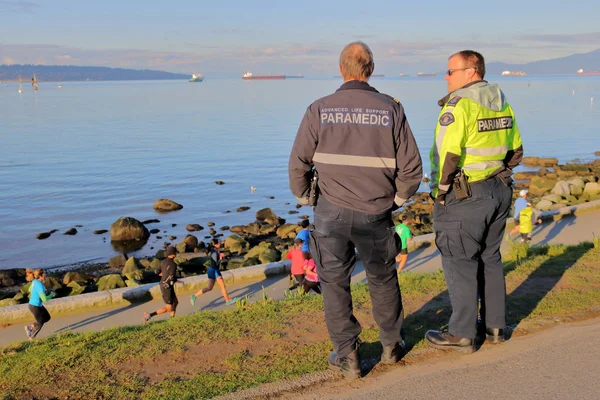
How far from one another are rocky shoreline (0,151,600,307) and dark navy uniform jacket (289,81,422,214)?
9359 millimetres

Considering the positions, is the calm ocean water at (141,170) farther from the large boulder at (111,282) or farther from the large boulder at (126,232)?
the large boulder at (111,282)

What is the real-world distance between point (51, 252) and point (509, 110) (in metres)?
18.1

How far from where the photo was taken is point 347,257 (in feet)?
14.8

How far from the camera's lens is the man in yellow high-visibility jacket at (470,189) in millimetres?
4781

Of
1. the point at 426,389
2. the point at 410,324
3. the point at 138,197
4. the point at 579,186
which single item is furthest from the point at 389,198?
the point at 138,197

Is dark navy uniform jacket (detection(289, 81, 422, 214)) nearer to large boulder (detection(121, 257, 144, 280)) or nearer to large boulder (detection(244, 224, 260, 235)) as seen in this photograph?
large boulder (detection(121, 257, 144, 280))

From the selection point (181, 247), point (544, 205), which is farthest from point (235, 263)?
point (544, 205)

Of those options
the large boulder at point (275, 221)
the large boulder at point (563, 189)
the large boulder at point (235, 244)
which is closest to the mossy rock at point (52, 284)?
the large boulder at point (235, 244)

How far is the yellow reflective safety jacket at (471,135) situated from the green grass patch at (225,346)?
56.4 inches

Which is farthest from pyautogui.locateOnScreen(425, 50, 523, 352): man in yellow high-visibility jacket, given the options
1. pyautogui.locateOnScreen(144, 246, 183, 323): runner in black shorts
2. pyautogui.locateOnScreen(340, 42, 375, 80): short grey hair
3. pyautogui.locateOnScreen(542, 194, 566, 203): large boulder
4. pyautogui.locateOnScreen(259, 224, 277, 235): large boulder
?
pyautogui.locateOnScreen(542, 194, 566, 203): large boulder

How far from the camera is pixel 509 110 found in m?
5.00

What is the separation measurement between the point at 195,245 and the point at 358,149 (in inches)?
606

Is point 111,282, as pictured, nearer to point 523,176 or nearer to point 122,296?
point 122,296

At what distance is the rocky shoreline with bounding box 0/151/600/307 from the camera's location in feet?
47.0
